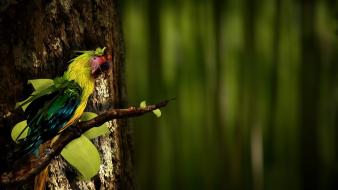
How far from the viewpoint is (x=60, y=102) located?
49cm

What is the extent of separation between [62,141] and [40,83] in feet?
0.26

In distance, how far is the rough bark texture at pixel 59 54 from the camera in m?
0.55

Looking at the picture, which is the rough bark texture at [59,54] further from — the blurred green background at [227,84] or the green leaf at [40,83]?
the blurred green background at [227,84]

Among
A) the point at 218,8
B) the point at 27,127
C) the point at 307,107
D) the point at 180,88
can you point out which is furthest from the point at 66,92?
the point at 307,107

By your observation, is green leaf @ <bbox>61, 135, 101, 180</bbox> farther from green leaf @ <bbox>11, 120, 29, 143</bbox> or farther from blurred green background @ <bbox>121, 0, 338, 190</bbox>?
blurred green background @ <bbox>121, 0, 338, 190</bbox>

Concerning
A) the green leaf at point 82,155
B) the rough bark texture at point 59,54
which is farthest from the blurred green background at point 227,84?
the green leaf at point 82,155

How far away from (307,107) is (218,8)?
0.44 metres

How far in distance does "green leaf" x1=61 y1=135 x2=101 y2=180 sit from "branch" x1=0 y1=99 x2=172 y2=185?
0.08 feet

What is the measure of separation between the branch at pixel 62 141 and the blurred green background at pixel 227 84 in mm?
994

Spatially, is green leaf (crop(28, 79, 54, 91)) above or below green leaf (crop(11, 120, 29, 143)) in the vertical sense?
above

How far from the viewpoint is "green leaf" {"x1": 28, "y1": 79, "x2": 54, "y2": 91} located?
0.53 metres

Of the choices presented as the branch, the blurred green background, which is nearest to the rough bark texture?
the branch

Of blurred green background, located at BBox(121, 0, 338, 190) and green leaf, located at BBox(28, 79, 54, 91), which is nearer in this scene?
green leaf, located at BBox(28, 79, 54, 91)

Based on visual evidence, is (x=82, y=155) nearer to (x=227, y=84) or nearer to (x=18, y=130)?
(x=18, y=130)
